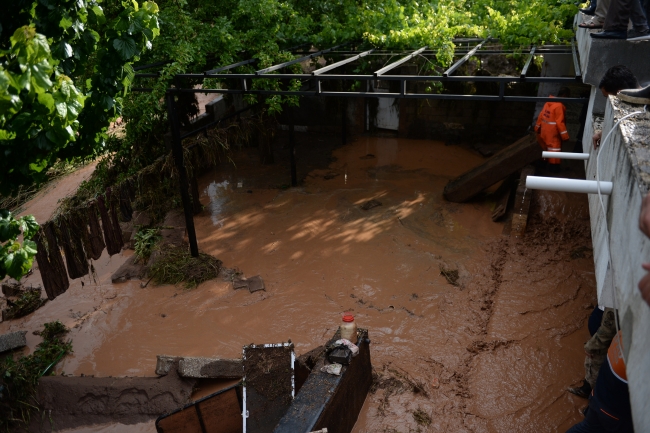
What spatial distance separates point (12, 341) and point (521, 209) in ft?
26.8

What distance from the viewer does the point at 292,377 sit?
201 inches

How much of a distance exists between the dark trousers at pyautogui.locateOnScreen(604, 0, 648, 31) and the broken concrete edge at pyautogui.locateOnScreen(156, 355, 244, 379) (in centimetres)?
548

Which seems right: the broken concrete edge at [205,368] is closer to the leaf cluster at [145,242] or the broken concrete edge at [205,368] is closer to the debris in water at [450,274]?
the leaf cluster at [145,242]

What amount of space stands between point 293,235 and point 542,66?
22.8 ft

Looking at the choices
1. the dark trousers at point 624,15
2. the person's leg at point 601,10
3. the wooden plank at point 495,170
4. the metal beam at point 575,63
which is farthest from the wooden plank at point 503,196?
the dark trousers at point 624,15

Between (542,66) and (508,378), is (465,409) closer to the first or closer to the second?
(508,378)

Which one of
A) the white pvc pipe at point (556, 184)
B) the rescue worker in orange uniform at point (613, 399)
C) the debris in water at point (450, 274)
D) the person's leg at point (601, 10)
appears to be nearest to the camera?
the white pvc pipe at point (556, 184)

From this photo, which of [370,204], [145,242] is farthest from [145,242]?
[370,204]

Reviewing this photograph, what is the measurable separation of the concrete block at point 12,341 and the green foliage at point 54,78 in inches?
165

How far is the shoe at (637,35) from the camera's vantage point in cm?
484

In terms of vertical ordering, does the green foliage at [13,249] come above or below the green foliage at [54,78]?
below

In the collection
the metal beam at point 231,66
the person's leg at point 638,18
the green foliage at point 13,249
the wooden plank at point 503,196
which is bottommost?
the wooden plank at point 503,196

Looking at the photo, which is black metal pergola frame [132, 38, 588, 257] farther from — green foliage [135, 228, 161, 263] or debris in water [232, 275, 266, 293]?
debris in water [232, 275, 266, 293]

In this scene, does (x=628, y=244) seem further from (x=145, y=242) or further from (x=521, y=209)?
(x=145, y=242)
